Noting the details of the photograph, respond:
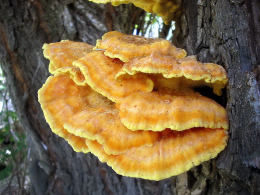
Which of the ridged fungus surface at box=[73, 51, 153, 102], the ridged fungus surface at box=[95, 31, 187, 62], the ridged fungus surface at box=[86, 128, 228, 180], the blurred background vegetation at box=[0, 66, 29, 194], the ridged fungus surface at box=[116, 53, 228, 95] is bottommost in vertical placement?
the blurred background vegetation at box=[0, 66, 29, 194]

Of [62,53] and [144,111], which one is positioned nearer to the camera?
[144,111]

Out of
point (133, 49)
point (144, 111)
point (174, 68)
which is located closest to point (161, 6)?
point (133, 49)

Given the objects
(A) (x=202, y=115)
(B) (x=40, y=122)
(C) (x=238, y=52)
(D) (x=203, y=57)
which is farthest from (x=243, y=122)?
(B) (x=40, y=122)

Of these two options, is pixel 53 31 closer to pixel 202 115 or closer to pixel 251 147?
pixel 202 115

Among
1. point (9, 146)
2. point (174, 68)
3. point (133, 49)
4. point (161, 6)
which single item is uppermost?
point (161, 6)

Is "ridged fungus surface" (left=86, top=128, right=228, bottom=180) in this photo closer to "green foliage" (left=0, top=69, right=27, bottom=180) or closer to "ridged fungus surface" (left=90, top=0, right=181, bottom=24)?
"ridged fungus surface" (left=90, top=0, right=181, bottom=24)

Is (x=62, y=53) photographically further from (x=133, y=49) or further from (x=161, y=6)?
(x=161, y=6)

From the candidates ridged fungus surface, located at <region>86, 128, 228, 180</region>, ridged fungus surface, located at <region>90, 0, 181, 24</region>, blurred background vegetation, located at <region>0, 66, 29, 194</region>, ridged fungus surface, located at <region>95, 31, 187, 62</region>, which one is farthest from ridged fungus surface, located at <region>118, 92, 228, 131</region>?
blurred background vegetation, located at <region>0, 66, 29, 194</region>
